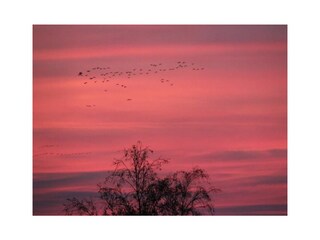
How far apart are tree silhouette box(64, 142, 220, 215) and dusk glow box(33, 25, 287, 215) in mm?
80

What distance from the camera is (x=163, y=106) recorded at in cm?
986

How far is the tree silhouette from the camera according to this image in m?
9.77

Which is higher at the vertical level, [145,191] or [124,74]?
[124,74]

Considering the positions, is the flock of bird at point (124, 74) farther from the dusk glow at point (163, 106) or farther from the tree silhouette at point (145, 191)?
the tree silhouette at point (145, 191)

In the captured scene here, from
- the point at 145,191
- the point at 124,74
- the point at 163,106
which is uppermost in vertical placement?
the point at 124,74

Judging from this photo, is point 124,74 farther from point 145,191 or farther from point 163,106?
point 145,191

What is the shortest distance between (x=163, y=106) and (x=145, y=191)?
0.86 meters

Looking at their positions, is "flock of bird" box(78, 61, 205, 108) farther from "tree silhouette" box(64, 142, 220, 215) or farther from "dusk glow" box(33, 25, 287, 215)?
"tree silhouette" box(64, 142, 220, 215)

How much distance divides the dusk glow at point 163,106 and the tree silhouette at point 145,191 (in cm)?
8

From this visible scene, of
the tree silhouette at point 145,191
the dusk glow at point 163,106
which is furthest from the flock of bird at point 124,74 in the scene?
the tree silhouette at point 145,191

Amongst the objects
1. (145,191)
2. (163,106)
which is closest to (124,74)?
(163,106)

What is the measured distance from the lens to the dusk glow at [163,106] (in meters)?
9.80

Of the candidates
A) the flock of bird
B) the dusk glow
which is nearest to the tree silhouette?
the dusk glow
